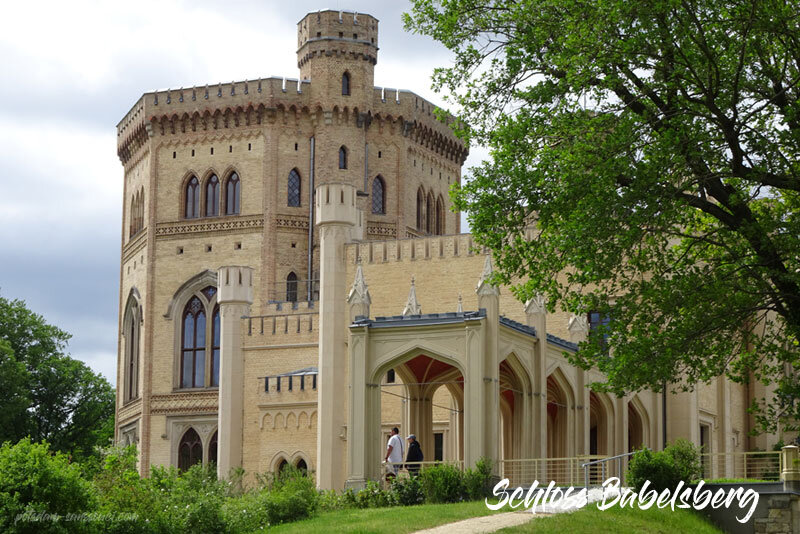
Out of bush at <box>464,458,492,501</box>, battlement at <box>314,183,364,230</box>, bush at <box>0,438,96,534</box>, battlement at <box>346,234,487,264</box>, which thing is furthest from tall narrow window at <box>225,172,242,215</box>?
bush at <box>0,438,96,534</box>

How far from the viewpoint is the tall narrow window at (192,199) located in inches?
1999

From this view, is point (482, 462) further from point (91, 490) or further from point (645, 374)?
point (91, 490)

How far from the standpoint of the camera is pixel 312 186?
4978 centimetres

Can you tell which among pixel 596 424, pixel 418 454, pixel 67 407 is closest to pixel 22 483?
pixel 418 454

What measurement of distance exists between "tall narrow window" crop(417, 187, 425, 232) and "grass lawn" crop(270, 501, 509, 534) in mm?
31300

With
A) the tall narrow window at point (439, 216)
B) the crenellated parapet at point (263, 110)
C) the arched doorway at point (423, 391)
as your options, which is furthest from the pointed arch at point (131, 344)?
the arched doorway at point (423, 391)

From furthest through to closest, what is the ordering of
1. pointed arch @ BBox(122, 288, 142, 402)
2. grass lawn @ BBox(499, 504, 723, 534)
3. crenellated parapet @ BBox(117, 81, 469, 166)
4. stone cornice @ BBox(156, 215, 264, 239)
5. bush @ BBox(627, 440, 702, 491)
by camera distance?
pointed arch @ BBox(122, 288, 142, 402), crenellated parapet @ BBox(117, 81, 469, 166), stone cornice @ BBox(156, 215, 264, 239), bush @ BBox(627, 440, 702, 491), grass lawn @ BBox(499, 504, 723, 534)

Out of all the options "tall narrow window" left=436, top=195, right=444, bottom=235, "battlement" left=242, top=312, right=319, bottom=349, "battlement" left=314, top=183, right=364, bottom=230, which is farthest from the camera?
"tall narrow window" left=436, top=195, right=444, bottom=235

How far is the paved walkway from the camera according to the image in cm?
1840

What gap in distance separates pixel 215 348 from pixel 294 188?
708 centimetres

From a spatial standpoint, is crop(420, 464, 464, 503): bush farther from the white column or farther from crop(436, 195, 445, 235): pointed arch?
crop(436, 195, 445, 235): pointed arch

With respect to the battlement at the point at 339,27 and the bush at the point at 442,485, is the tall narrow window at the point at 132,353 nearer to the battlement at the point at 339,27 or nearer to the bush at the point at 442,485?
the battlement at the point at 339,27

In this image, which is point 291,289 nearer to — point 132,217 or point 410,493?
point 132,217

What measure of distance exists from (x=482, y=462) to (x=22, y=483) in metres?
9.50
